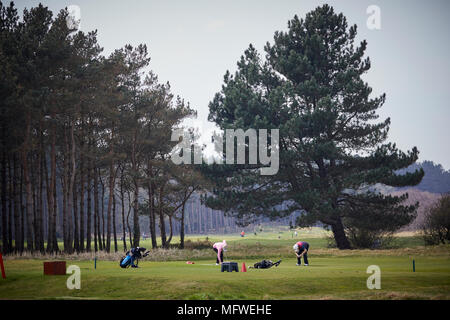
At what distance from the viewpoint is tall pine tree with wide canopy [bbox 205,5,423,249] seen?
159 feet

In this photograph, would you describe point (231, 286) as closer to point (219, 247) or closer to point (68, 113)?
point (219, 247)

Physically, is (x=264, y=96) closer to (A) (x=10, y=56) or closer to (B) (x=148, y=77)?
(B) (x=148, y=77)

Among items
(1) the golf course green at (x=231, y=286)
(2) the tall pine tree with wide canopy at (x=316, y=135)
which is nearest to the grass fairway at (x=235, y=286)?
(1) the golf course green at (x=231, y=286)

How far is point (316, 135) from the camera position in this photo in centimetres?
5091

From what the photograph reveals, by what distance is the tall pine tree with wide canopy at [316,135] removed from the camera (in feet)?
→ 159

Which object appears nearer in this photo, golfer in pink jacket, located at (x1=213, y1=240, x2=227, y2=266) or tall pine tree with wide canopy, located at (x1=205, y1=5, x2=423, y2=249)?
golfer in pink jacket, located at (x1=213, y1=240, x2=227, y2=266)

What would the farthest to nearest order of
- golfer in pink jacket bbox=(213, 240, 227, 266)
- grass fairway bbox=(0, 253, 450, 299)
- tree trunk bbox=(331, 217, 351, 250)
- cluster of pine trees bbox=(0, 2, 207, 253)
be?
tree trunk bbox=(331, 217, 351, 250) → cluster of pine trees bbox=(0, 2, 207, 253) → golfer in pink jacket bbox=(213, 240, 227, 266) → grass fairway bbox=(0, 253, 450, 299)

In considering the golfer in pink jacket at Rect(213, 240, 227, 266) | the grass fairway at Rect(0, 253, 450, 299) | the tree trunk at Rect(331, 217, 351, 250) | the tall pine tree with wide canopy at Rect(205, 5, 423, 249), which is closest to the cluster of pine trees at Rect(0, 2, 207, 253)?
the tall pine tree with wide canopy at Rect(205, 5, 423, 249)

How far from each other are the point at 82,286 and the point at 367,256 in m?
27.4

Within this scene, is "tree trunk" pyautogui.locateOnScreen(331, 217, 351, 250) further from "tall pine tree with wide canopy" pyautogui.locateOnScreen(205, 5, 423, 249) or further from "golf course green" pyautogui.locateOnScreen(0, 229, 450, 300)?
"golf course green" pyautogui.locateOnScreen(0, 229, 450, 300)

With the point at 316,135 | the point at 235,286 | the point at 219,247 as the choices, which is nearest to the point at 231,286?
the point at 235,286

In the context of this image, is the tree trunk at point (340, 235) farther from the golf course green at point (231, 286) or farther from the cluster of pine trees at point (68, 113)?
the golf course green at point (231, 286)

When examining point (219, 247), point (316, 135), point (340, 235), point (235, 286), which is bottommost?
point (340, 235)
